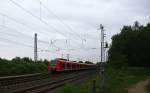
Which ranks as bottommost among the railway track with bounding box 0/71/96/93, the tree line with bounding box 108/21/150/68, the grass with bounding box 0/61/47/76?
the railway track with bounding box 0/71/96/93

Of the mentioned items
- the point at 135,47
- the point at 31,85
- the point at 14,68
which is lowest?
the point at 31,85

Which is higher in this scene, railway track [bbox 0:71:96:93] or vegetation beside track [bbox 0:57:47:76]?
vegetation beside track [bbox 0:57:47:76]

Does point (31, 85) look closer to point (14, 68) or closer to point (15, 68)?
point (14, 68)

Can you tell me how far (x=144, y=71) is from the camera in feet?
274

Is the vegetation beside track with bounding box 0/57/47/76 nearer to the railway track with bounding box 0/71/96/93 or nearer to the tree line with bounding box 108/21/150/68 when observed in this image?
the railway track with bounding box 0/71/96/93

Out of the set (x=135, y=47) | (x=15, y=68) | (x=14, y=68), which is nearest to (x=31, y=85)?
(x=14, y=68)

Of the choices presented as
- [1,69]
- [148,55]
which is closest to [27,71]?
[1,69]

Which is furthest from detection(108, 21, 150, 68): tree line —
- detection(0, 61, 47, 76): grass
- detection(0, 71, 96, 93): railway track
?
detection(0, 71, 96, 93): railway track

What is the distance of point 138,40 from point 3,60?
40.6m

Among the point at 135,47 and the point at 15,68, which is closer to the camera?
the point at 15,68

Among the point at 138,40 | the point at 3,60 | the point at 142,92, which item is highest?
the point at 138,40

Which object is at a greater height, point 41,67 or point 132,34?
point 132,34

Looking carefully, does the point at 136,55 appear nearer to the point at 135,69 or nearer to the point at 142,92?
the point at 135,69

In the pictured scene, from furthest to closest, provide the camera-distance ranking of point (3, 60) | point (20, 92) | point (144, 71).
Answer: point (144, 71)
point (3, 60)
point (20, 92)
